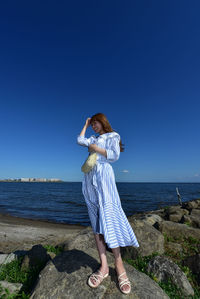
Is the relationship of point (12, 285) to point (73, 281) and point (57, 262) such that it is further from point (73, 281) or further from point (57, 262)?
point (73, 281)

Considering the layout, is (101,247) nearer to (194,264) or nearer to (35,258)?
(35,258)

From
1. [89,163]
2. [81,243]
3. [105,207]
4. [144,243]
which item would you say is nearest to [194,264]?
[144,243]

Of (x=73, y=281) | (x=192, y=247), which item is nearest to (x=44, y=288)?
(x=73, y=281)

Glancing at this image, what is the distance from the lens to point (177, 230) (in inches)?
281

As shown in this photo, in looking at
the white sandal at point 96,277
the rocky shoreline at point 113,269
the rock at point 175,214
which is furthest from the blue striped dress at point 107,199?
the rock at point 175,214

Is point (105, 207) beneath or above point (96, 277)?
above

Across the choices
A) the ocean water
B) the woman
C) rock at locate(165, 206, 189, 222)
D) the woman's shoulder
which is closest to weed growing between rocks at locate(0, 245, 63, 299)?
the woman

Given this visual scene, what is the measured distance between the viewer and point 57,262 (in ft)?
11.0

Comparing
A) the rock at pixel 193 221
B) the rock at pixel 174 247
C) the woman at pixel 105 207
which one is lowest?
the rock at pixel 193 221

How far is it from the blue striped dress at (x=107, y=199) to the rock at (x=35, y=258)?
2.63 meters

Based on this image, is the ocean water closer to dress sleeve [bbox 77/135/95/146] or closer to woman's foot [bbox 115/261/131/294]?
woman's foot [bbox 115/261/131/294]

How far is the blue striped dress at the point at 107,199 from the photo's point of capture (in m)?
2.57

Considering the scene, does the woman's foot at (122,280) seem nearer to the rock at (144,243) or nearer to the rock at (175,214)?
the rock at (144,243)

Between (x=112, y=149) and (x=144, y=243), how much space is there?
12.9 feet
